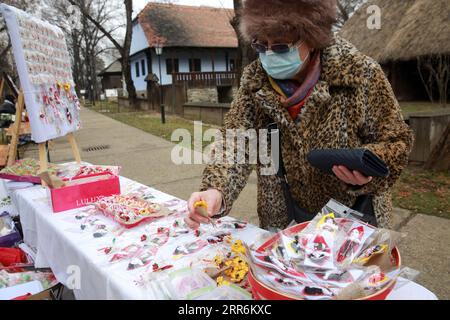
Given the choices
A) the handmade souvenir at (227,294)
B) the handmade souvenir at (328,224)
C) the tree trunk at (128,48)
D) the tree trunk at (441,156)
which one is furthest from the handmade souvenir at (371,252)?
the tree trunk at (128,48)

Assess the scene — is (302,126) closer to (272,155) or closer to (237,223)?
(272,155)

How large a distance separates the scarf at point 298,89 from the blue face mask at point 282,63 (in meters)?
0.05

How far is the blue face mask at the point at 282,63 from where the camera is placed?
4.74 ft

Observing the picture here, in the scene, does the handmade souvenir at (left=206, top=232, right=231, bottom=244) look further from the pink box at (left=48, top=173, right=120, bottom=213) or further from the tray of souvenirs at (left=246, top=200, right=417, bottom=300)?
the pink box at (left=48, top=173, right=120, bottom=213)

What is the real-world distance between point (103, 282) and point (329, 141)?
105 centimetres

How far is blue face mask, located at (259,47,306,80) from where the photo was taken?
1445 mm

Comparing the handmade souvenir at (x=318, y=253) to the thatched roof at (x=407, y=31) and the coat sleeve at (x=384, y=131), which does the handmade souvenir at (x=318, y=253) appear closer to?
the coat sleeve at (x=384, y=131)

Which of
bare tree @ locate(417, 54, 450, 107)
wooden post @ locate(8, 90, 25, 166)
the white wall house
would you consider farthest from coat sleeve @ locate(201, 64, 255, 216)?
the white wall house

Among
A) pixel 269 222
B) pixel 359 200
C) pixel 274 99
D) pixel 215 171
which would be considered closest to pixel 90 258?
pixel 215 171

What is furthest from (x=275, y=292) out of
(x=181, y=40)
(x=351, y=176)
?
(x=181, y=40)

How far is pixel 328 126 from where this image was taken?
1.42 m

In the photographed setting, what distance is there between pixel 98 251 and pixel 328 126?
1.11m

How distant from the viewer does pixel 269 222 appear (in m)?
1.75

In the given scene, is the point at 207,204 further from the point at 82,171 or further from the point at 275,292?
the point at 82,171
